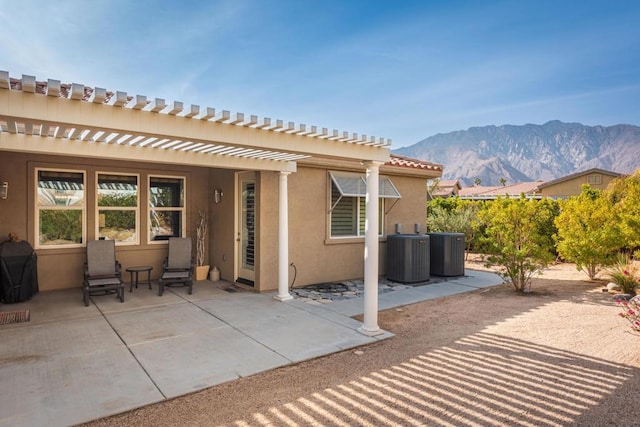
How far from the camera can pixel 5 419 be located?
12.1 ft

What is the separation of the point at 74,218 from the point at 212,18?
7.97m

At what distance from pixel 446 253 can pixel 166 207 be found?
800 cm

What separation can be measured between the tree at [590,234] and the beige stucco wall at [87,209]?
10.4 m

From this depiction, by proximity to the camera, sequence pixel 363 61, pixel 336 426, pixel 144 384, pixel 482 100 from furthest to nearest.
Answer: pixel 482 100, pixel 363 61, pixel 144 384, pixel 336 426

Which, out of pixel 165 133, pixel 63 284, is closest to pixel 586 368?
Answer: pixel 165 133

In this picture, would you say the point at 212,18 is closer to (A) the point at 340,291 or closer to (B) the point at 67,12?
(B) the point at 67,12

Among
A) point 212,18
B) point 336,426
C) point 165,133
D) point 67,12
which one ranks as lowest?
point 336,426

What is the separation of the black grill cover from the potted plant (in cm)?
371

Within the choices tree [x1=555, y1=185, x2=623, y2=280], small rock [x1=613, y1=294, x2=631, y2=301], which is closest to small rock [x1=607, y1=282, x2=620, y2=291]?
small rock [x1=613, y1=294, x2=631, y2=301]

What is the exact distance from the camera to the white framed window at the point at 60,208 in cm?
905

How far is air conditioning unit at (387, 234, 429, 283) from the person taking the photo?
10.5 metres

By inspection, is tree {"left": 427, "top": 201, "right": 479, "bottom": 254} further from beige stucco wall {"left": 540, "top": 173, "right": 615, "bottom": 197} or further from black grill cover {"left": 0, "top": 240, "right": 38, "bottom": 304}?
beige stucco wall {"left": 540, "top": 173, "right": 615, "bottom": 197}

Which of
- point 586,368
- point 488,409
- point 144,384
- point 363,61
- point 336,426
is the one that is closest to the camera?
point 336,426

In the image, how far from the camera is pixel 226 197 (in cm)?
1040
